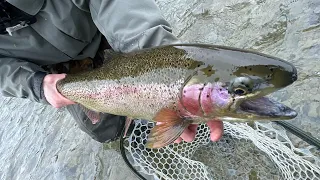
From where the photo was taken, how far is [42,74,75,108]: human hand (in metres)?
2.41

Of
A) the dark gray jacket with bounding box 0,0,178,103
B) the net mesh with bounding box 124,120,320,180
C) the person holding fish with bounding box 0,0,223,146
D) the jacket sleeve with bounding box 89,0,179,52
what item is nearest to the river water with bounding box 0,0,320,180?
the net mesh with bounding box 124,120,320,180

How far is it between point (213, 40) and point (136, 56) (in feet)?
5.83

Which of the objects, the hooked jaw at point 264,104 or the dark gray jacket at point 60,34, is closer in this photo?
the hooked jaw at point 264,104

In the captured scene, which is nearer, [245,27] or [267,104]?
[267,104]

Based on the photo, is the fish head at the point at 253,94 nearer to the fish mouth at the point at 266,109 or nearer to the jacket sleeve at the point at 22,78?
the fish mouth at the point at 266,109

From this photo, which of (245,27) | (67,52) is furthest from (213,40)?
(67,52)

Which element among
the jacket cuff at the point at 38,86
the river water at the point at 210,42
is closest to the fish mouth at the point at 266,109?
the river water at the point at 210,42

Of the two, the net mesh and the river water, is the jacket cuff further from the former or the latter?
the river water

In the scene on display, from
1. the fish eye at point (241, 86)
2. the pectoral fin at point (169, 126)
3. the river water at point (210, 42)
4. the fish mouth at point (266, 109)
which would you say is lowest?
the river water at point (210, 42)

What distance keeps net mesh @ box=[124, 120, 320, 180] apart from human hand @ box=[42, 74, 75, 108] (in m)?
0.55

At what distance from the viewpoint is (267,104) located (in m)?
1.44

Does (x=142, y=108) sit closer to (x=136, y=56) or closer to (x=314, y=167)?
(x=136, y=56)

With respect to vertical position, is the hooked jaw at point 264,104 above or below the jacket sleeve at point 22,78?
above

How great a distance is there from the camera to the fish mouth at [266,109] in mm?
1394
